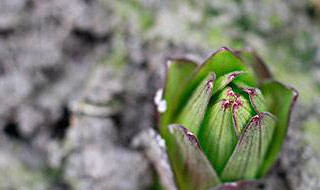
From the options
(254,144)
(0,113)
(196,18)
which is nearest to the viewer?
(254,144)

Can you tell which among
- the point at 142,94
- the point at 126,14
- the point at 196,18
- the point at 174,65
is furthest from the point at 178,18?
the point at 174,65

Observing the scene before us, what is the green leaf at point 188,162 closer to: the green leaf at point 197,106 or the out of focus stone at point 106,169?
the green leaf at point 197,106

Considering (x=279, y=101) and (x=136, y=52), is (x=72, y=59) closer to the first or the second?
(x=136, y=52)

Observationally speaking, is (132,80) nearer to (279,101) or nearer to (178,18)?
(178,18)

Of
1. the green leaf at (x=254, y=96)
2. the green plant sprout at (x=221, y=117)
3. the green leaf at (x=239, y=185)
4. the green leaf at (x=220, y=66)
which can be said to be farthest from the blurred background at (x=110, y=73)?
the green leaf at (x=254, y=96)

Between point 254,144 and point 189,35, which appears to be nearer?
point 254,144

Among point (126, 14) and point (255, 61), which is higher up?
point (126, 14)

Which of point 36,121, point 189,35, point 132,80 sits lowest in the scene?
point 36,121

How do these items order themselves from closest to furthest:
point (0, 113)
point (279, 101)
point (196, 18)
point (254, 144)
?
point (254, 144), point (279, 101), point (0, 113), point (196, 18)

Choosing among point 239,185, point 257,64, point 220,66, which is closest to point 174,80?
point 220,66
